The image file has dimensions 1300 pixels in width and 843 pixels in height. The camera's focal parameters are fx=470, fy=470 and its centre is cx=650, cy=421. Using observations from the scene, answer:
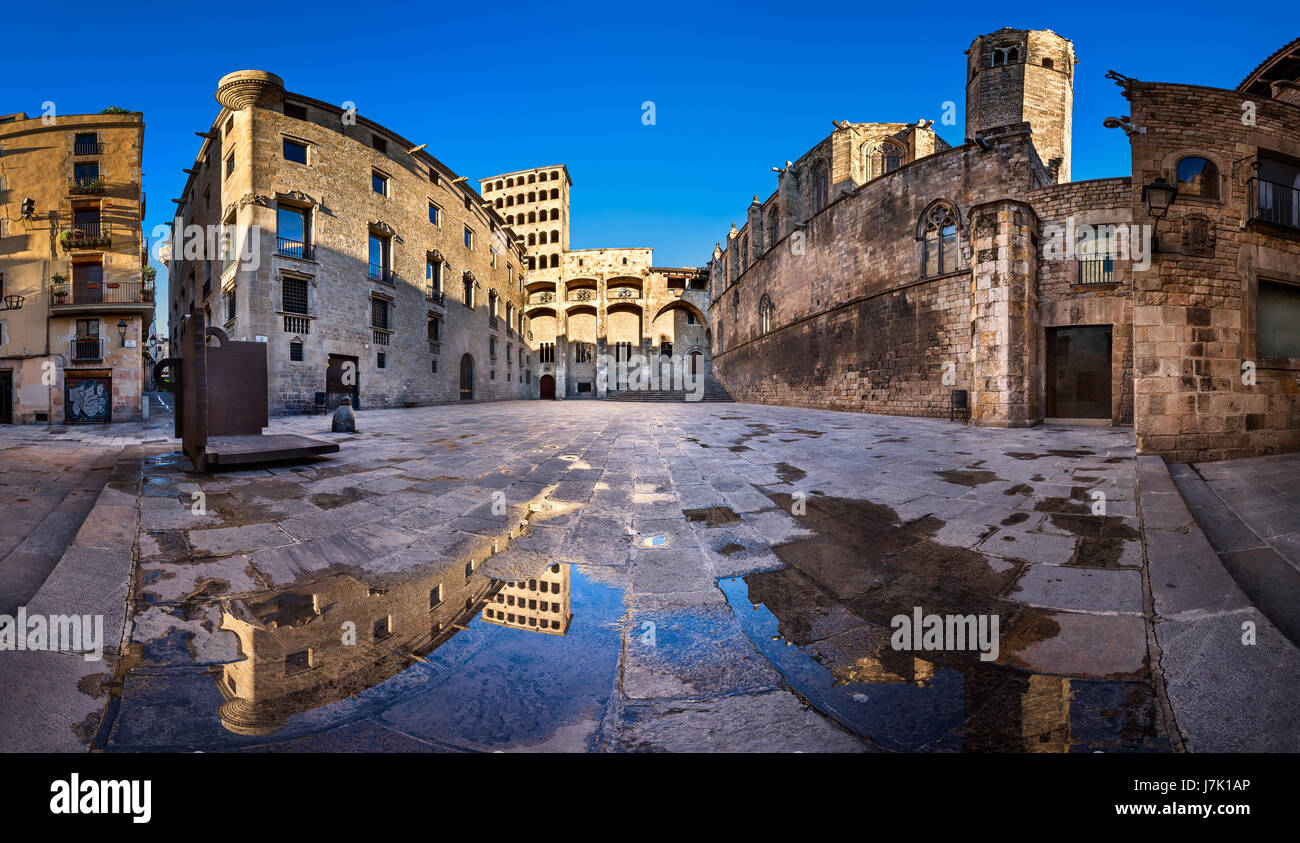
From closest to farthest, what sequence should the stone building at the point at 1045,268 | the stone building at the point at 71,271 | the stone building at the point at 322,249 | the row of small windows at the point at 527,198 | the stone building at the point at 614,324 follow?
the stone building at the point at 1045,268 < the stone building at the point at 71,271 < the stone building at the point at 322,249 < the stone building at the point at 614,324 < the row of small windows at the point at 527,198

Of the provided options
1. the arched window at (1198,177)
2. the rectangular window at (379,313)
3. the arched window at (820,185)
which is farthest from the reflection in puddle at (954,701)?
the arched window at (820,185)

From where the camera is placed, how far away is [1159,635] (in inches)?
74.7

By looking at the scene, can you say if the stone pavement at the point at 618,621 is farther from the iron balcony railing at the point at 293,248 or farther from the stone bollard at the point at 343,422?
the iron balcony railing at the point at 293,248

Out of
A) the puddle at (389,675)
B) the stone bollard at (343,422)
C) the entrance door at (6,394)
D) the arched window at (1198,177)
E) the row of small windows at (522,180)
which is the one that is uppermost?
the row of small windows at (522,180)

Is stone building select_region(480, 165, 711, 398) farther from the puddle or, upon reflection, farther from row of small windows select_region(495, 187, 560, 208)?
the puddle

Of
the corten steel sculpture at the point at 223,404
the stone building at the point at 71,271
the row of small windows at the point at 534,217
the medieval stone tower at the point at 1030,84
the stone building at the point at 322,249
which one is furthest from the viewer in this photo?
the row of small windows at the point at 534,217

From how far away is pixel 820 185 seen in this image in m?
24.3

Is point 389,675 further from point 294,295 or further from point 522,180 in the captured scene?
point 522,180

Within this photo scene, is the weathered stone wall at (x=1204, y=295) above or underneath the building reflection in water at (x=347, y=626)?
above

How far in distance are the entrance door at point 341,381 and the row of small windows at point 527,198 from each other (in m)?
35.6

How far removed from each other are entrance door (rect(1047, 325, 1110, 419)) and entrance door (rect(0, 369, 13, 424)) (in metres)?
38.1

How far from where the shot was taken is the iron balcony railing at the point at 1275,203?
6383 millimetres

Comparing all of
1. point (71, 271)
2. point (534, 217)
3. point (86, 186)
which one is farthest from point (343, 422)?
point (534, 217)

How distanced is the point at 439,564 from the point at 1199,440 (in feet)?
29.5
